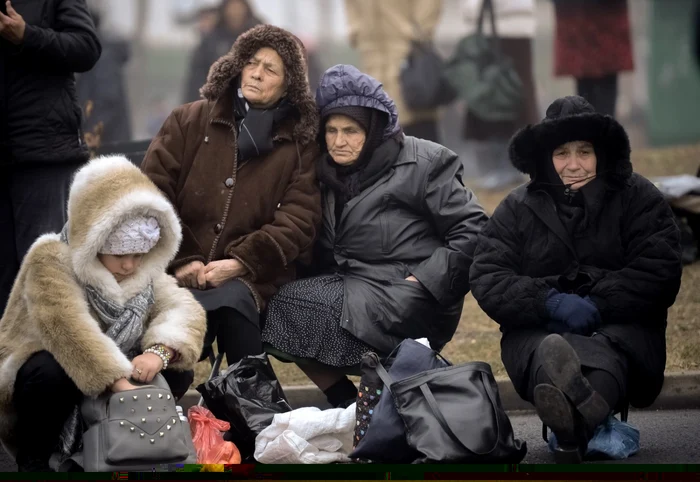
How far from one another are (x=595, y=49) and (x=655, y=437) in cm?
510

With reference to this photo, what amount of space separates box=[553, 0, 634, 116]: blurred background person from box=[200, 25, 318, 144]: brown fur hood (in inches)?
182

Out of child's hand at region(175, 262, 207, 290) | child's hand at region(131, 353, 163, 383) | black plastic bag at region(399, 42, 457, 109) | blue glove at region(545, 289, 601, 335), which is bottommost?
child's hand at region(131, 353, 163, 383)

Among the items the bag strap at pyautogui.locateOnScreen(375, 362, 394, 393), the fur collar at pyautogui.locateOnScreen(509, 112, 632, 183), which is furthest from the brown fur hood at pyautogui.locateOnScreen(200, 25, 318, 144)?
the bag strap at pyautogui.locateOnScreen(375, 362, 394, 393)

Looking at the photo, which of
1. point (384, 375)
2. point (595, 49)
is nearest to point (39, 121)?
point (384, 375)

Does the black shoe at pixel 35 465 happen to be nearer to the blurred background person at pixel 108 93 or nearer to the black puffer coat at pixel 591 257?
the black puffer coat at pixel 591 257

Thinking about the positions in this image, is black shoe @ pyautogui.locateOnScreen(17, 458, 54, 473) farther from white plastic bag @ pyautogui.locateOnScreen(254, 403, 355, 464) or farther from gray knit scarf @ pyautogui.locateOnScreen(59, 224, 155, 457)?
white plastic bag @ pyautogui.locateOnScreen(254, 403, 355, 464)

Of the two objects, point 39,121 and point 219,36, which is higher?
point 219,36

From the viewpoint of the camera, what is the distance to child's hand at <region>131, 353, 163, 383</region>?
178 inches

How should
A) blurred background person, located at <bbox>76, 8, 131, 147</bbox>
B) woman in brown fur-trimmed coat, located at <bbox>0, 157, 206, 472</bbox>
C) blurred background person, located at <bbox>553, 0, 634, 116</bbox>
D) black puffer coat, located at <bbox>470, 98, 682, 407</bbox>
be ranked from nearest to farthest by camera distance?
woman in brown fur-trimmed coat, located at <bbox>0, 157, 206, 472</bbox>
black puffer coat, located at <bbox>470, 98, 682, 407</bbox>
blurred background person, located at <bbox>553, 0, 634, 116</bbox>
blurred background person, located at <bbox>76, 8, 131, 147</bbox>

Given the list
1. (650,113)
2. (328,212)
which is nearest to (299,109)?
(328,212)

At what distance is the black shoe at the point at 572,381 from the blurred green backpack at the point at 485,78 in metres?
6.98

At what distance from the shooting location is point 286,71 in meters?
5.38

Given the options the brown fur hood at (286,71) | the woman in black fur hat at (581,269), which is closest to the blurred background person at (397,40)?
the brown fur hood at (286,71)

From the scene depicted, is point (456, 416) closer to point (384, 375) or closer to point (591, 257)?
point (384, 375)
